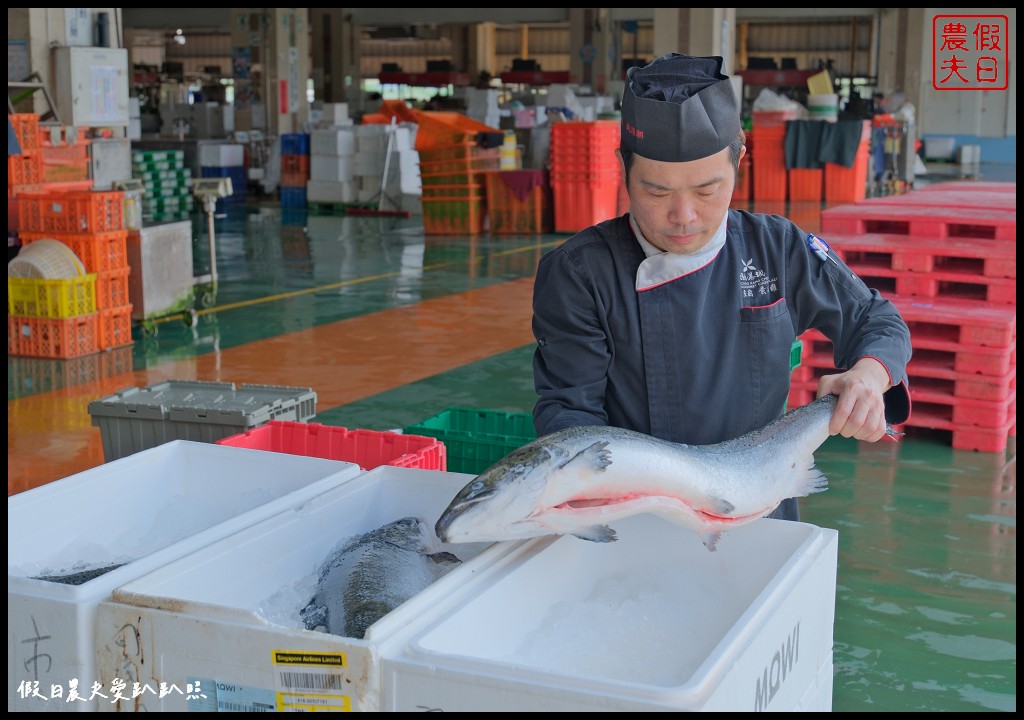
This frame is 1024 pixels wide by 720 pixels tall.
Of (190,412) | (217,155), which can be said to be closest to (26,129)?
(190,412)

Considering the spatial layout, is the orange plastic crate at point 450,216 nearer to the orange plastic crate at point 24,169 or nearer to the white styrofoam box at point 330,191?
the white styrofoam box at point 330,191

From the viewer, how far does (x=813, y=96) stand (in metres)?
18.8

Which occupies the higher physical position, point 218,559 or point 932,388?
point 218,559

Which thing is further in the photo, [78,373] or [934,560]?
[78,373]

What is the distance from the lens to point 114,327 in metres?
8.23

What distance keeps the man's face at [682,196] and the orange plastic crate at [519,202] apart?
13.1 meters

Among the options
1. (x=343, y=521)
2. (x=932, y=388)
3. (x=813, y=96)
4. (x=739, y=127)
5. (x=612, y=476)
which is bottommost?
(x=932, y=388)

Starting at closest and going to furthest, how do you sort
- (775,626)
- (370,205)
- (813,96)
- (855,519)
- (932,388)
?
(775,626), (855,519), (932,388), (370,205), (813,96)

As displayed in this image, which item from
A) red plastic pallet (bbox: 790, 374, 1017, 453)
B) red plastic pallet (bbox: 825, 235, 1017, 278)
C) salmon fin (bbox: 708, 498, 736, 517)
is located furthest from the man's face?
red plastic pallet (bbox: 825, 235, 1017, 278)

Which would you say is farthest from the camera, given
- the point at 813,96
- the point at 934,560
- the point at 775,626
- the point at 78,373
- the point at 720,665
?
the point at 813,96

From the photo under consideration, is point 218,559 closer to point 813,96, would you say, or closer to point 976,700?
point 976,700

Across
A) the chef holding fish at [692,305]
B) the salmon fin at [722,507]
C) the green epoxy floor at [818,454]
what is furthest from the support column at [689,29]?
the salmon fin at [722,507]

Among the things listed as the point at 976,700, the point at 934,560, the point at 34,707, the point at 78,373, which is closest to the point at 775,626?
the point at 34,707

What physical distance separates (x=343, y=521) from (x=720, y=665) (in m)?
1.04
